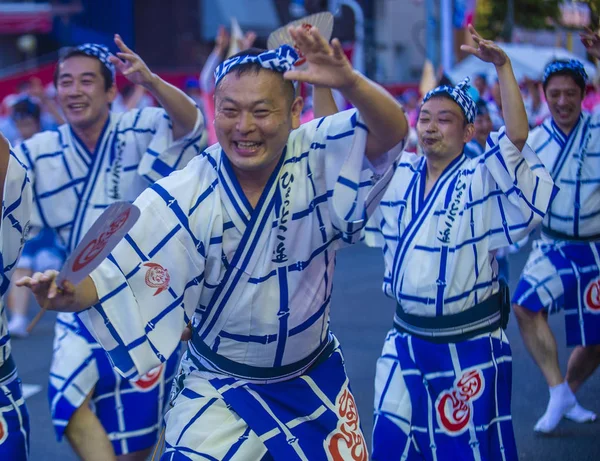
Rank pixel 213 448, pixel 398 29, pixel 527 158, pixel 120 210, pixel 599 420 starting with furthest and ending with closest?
pixel 398 29
pixel 599 420
pixel 527 158
pixel 213 448
pixel 120 210

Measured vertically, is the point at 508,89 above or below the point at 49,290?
above

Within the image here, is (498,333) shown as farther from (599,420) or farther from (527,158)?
(599,420)

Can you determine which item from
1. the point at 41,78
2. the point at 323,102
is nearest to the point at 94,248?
the point at 323,102

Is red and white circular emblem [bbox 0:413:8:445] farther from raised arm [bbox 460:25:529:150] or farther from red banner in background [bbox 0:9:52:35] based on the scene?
red banner in background [bbox 0:9:52:35]

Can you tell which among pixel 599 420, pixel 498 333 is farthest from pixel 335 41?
pixel 599 420

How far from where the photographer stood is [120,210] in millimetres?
2295

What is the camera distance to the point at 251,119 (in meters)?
2.59

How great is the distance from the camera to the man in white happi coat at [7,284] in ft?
9.47

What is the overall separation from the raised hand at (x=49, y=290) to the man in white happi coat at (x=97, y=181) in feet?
4.99

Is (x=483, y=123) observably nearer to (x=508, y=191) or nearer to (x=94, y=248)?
(x=508, y=191)

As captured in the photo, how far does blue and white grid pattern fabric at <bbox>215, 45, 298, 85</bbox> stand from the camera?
8.60 feet

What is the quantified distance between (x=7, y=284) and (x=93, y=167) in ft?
3.98

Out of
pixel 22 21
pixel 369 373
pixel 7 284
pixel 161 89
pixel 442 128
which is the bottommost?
pixel 369 373

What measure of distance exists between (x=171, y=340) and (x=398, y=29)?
31.1 meters
